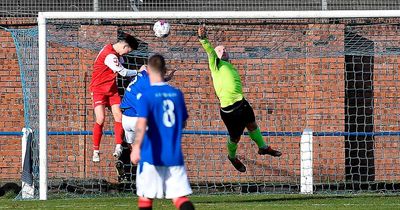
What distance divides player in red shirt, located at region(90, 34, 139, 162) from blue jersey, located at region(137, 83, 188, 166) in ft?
15.0

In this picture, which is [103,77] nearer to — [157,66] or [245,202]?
[245,202]

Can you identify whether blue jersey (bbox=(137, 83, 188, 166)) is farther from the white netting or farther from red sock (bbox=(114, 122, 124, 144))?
the white netting

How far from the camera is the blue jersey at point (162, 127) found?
8086 mm

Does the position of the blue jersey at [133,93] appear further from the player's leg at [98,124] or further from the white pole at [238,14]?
the white pole at [238,14]

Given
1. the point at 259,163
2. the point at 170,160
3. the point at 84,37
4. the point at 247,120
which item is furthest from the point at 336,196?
the point at 170,160

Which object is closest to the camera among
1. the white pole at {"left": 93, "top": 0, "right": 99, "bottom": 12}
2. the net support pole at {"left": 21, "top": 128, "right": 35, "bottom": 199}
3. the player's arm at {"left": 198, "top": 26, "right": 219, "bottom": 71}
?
the player's arm at {"left": 198, "top": 26, "right": 219, "bottom": 71}

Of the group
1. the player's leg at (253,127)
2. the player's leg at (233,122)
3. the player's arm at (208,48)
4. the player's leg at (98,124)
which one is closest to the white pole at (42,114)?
the player's leg at (98,124)

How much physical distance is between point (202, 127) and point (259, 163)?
1281 mm

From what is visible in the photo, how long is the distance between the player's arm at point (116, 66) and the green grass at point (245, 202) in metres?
1.76

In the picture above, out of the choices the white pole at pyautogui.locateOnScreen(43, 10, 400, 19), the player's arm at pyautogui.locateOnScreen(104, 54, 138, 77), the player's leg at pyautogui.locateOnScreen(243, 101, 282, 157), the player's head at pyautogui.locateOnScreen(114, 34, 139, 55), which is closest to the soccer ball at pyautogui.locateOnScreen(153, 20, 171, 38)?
the player's head at pyautogui.locateOnScreen(114, 34, 139, 55)

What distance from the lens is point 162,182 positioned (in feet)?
26.8

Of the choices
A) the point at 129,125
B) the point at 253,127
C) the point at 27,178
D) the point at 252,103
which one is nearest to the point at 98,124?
the point at 129,125

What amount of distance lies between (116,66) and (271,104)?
16.7 ft

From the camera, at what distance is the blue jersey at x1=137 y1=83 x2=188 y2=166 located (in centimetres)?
809
